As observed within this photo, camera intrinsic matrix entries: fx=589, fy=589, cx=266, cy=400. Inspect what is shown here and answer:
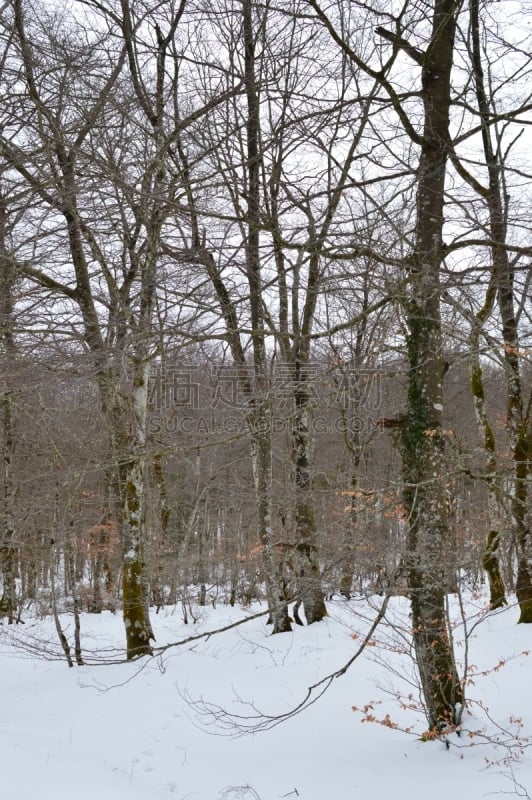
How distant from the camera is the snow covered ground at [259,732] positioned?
4855 mm

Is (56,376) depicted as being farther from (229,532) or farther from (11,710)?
(229,532)

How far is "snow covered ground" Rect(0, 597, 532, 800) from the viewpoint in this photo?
191 inches

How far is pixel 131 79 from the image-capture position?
6.45 m

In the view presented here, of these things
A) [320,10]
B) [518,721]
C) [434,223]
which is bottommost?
[518,721]

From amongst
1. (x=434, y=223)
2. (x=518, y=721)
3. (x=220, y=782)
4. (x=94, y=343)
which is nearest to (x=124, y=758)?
(x=220, y=782)

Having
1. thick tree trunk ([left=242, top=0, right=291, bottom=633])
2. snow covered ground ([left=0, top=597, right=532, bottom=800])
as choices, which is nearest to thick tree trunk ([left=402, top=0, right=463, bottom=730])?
snow covered ground ([left=0, top=597, right=532, bottom=800])

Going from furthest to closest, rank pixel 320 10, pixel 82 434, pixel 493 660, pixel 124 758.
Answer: pixel 82 434
pixel 493 660
pixel 124 758
pixel 320 10

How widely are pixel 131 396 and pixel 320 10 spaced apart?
624 centimetres

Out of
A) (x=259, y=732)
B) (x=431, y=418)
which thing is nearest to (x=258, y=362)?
(x=431, y=418)

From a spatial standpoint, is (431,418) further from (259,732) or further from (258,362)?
(258,362)

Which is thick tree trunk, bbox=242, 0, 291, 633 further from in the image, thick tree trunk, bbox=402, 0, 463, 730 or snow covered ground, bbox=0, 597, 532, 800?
thick tree trunk, bbox=402, 0, 463, 730

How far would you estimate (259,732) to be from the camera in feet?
21.7

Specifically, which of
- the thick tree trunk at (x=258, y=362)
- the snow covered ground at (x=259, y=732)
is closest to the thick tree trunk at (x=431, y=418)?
the snow covered ground at (x=259, y=732)

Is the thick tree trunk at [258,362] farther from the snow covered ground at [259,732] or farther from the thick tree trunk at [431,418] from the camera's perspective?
the thick tree trunk at [431,418]
